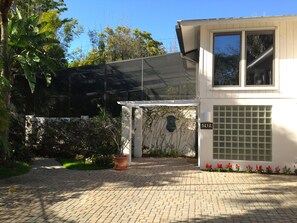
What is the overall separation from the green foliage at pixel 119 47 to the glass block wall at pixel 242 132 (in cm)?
2102

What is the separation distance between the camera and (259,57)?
11.9 m

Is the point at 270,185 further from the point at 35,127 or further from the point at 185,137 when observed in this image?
the point at 35,127

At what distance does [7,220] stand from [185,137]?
11563 mm

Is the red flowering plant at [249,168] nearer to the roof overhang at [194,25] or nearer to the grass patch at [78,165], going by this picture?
the roof overhang at [194,25]

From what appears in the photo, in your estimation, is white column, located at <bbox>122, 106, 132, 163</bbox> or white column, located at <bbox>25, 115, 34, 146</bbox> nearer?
white column, located at <bbox>122, 106, 132, 163</bbox>

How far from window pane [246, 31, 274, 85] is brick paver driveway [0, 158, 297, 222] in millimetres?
3122

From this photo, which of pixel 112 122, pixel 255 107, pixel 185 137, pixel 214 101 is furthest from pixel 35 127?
pixel 255 107

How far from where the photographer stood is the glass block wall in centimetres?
1190

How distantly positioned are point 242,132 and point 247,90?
4.56 ft


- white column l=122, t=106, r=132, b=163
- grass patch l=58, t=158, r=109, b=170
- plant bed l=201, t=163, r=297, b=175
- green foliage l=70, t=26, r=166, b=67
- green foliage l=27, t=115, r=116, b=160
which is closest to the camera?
plant bed l=201, t=163, r=297, b=175

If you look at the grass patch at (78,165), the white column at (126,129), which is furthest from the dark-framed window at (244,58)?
the grass patch at (78,165)

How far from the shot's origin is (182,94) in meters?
17.6

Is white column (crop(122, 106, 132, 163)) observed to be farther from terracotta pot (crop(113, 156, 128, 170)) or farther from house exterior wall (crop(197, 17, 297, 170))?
house exterior wall (crop(197, 17, 297, 170))

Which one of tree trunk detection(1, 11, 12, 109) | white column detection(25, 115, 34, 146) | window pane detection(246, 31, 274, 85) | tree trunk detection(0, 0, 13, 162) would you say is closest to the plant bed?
window pane detection(246, 31, 274, 85)
